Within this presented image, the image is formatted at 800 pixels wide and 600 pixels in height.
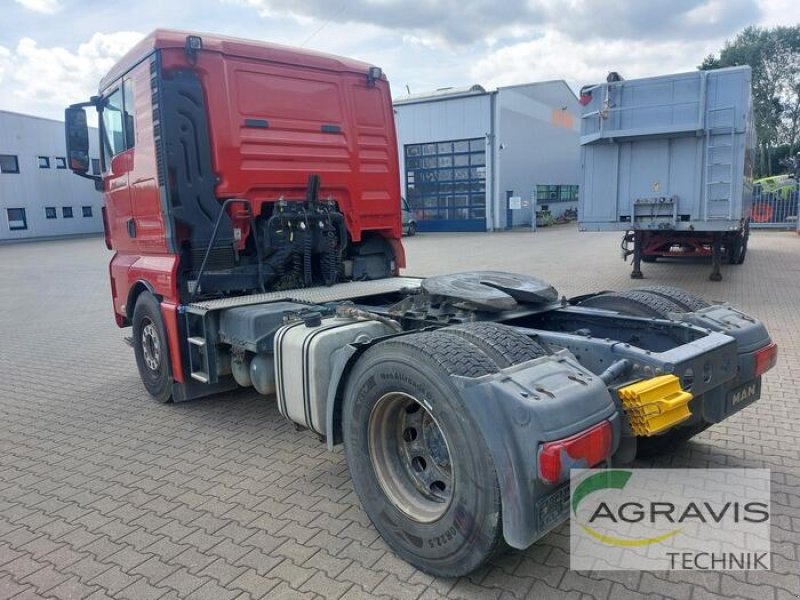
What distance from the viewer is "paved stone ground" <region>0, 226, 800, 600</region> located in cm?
272

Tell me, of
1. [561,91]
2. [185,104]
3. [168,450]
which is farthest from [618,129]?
[561,91]

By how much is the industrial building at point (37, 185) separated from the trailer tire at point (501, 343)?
38832mm

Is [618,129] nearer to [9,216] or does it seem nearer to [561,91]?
[561,91]

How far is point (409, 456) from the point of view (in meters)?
3.06

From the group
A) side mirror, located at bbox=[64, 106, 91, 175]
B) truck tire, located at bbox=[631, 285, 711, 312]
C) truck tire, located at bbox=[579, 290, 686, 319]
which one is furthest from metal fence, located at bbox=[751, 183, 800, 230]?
side mirror, located at bbox=[64, 106, 91, 175]

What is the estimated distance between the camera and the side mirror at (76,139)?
5719mm

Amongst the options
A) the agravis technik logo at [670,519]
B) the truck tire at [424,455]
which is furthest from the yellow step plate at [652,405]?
the truck tire at [424,455]

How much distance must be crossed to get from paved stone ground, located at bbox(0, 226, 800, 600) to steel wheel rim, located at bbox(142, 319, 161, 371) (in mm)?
407

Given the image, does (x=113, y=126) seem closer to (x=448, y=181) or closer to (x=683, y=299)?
(x=683, y=299)

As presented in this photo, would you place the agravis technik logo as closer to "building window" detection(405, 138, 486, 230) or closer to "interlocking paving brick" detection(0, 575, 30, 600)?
"interlocking paving brick" detection(0, 575, 30, 600)

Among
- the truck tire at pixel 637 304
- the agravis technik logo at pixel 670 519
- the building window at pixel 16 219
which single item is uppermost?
the building window at pixel 16 219

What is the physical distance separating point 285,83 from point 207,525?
3.59m

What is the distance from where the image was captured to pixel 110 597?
8.99ft

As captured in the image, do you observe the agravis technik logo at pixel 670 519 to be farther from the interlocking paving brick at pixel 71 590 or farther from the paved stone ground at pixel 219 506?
the interlocking paving brick at pixel 71 590
